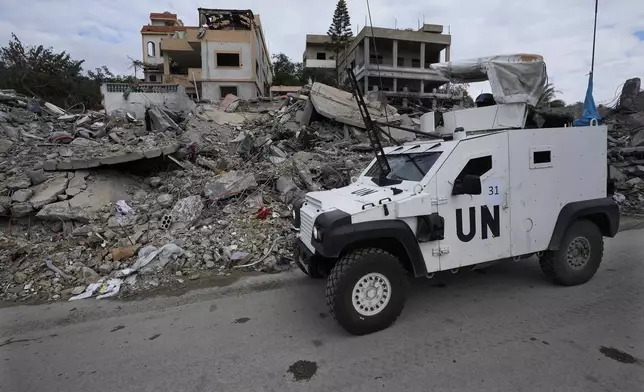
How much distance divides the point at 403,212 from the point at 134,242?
4.88m

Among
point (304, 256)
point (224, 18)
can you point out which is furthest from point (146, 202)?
point (224, 18)

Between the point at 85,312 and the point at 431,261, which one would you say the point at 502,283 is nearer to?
the point at 431,261

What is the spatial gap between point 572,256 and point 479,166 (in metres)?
1.89

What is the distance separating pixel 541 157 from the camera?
4301 millimetres

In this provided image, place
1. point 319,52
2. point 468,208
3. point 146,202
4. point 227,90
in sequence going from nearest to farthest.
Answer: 1. point 468,208
2. point 146,202
3. point 227,90
4. point 319,52

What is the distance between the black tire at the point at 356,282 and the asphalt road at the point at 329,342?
0.45ft

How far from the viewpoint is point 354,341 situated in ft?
11.5

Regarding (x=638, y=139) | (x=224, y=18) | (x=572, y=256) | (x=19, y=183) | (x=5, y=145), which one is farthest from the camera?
(x=224, y=18)

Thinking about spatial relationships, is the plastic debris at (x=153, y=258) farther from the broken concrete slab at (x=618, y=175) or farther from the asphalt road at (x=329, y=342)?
the broken concrete slab at (x=618, y=175)

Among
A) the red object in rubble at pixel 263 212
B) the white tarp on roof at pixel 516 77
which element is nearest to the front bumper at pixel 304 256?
the red object in rubble at pixel 263 212

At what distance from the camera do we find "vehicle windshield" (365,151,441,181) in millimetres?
4059

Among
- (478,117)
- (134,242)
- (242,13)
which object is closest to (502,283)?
(478,117)

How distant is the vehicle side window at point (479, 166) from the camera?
158 inches

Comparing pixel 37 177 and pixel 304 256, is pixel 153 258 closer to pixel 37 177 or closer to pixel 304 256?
pixel 304 256
